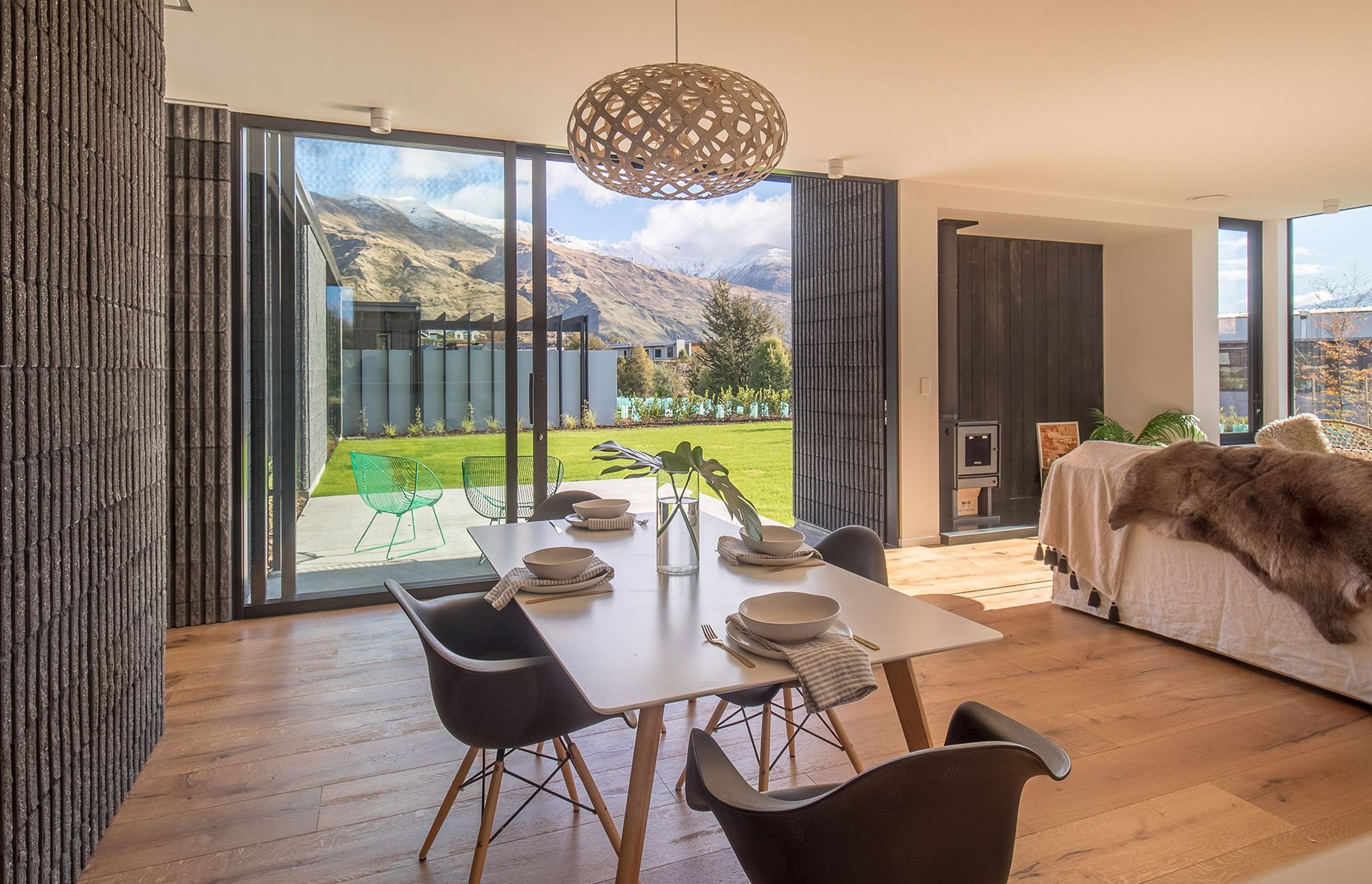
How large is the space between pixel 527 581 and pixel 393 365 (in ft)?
8.64

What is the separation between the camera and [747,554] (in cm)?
225

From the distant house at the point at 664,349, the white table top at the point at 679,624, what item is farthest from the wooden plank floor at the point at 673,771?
the distant house at the point at 664,349

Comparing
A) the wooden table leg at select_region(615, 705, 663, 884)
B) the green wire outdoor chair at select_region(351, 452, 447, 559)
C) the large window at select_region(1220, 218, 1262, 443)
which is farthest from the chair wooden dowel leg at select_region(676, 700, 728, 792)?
the large window at select_region(1220, 218, 1262, 443)

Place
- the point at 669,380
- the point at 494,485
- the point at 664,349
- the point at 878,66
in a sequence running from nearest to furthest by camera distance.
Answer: the point at 878,66 → the point at 494,485 → the point at 669,380 → the point at 664,349

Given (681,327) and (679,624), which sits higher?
(681,327)

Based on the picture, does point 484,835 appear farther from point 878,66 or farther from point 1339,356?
point 1339,356

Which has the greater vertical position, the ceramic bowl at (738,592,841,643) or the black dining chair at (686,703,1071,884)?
the ceramic bowl at (738,592,841,643)

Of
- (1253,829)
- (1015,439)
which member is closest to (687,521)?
(1253,829)

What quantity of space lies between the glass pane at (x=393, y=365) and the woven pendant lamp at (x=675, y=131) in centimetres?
216

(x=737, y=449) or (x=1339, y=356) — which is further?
(x=737, y=449)

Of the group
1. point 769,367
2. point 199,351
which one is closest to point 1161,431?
point 769,367

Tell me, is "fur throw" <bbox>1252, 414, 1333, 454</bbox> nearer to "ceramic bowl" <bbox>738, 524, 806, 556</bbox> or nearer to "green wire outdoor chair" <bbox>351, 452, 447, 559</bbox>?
"ceramic bowl" <bbox>738, 524, 806, 556</bbox>

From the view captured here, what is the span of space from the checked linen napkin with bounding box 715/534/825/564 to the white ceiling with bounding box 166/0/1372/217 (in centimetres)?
200

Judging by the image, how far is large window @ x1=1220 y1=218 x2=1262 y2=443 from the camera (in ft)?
22.1
